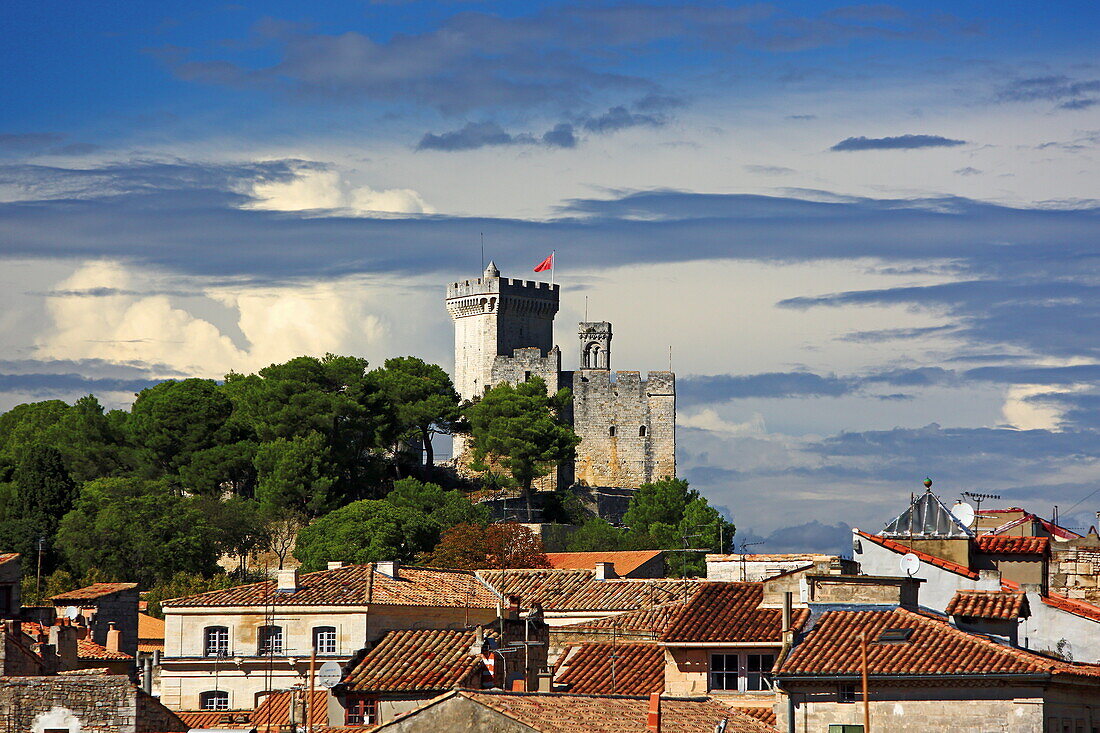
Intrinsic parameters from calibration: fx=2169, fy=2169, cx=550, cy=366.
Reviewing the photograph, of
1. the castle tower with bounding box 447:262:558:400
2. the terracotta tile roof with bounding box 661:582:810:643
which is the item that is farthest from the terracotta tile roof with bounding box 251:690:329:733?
the castle tower with bounding box 447:262:558:400

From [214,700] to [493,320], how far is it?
7712 centimetres

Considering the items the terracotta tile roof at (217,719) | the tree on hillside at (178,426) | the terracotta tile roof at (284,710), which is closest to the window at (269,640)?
the terracotta tile roof at (217,719)

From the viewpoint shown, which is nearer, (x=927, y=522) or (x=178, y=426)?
(x=927, y=522)

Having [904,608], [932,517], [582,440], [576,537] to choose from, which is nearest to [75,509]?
[576,537]

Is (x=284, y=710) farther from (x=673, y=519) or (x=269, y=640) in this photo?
(x=673, y=519)

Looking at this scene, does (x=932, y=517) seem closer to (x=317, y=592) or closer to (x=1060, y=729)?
(x=1060, y=729)

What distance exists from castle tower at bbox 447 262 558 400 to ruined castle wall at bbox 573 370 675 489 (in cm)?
522

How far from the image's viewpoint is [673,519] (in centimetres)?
10375

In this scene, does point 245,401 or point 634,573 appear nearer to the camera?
point 634,573

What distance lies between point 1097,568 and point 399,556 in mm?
49813

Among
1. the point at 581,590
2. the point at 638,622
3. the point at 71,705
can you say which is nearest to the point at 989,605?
the point at 71,705

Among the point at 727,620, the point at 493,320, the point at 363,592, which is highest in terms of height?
the point at 493,320

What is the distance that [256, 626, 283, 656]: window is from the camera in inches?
1831

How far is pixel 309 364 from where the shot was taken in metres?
102
